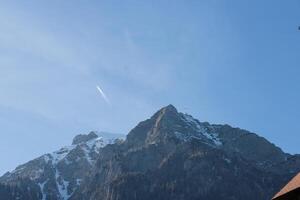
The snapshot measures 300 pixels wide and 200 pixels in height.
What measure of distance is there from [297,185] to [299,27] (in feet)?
21.8

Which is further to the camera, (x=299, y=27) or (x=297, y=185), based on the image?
(x=299, y=27)

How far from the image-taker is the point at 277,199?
994 inches

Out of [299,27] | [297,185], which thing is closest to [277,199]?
[297,185]

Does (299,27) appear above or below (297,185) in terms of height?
above

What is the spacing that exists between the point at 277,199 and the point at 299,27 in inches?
286

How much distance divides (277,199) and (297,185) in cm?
149

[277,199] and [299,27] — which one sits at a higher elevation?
[299,27]

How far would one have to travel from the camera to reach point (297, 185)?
24078mm

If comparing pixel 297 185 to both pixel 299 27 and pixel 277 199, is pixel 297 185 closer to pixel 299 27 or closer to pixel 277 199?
pixel 277 199
